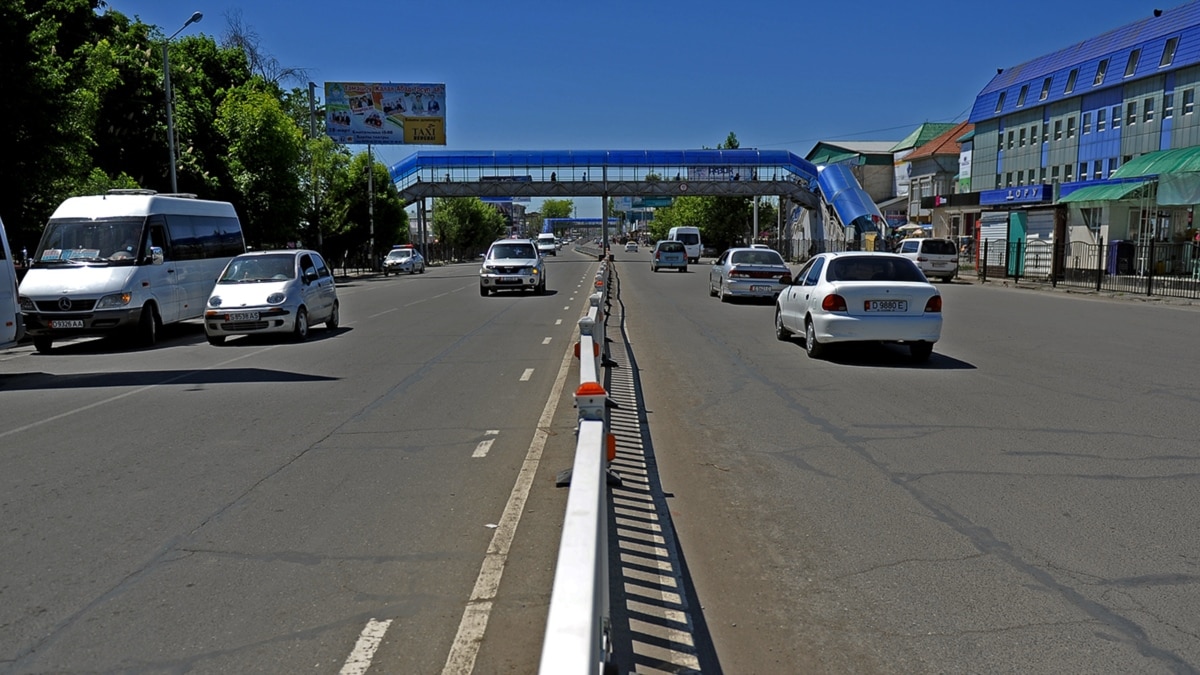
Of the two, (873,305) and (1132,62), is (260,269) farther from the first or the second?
(1132,62)

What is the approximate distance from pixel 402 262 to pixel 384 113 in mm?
10389

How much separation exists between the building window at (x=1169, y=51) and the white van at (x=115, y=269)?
40.9 m

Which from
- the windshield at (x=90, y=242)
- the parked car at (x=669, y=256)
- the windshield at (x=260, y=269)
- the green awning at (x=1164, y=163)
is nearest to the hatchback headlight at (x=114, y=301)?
the windshield at (x=90, y=242)

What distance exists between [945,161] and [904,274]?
6526cm

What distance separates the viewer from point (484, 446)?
27.1 ft

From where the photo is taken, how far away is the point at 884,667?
3.98 metres

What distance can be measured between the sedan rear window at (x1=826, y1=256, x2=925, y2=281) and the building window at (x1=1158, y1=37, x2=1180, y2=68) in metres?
36.6

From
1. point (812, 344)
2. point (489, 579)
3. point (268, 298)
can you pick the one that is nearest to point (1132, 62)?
point (812, 344)

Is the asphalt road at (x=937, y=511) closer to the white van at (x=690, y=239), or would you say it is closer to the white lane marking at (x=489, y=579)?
the white lane marking at (x=489, y=579)

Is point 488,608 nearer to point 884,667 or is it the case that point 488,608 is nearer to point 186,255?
point 884,667

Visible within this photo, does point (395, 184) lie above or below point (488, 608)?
above

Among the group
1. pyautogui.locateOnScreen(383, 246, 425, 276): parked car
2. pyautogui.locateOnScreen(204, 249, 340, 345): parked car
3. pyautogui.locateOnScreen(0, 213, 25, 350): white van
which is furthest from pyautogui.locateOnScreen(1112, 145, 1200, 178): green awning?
pyautogui.locateOnScreen(383, 246, 425, 276): parked car

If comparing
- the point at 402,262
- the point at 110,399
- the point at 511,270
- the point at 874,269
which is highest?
the point at 874,269

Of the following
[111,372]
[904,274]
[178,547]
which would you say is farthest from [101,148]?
[178,547]
